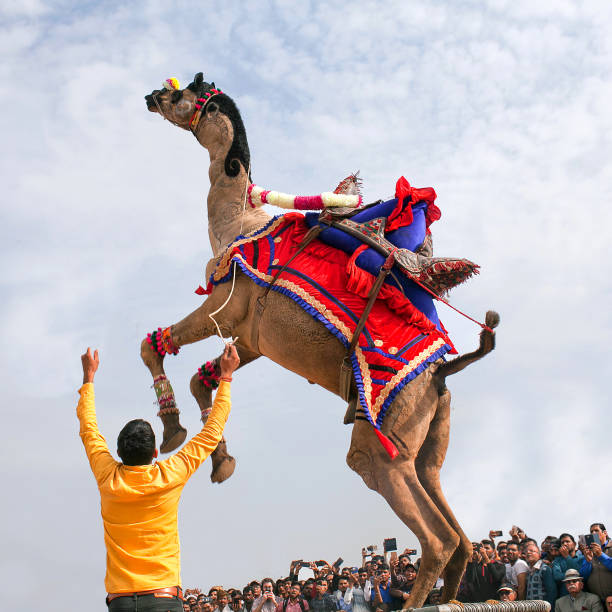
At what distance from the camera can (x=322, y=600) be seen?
930 cm

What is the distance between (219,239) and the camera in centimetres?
716

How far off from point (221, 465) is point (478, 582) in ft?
10.3

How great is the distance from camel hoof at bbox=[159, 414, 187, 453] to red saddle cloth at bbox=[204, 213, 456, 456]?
120 cm

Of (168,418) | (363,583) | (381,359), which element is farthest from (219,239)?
(363,583)

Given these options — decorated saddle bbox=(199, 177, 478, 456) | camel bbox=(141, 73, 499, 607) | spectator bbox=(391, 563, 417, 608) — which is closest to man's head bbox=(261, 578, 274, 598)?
spectator bbox=(391, 563, 417, 608)

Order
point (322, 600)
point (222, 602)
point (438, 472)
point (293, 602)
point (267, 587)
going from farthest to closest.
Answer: point (222, 602) → point (267, 587) → point (293, 602) → point (322, 600) → point (438, 472)

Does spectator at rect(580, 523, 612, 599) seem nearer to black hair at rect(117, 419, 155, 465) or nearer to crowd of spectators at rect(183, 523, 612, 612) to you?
crowd of spectators at rect(183, 523, 612, 612)

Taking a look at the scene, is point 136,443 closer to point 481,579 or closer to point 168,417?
point 168,417

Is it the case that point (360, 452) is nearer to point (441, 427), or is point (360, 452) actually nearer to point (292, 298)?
point (441, 427)

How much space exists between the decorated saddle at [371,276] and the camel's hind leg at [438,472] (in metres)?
0.47

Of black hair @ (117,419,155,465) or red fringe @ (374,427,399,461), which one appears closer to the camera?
black hair @ (117,419,155,465)

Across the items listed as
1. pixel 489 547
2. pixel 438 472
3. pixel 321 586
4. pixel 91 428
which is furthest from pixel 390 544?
pixel 91 428

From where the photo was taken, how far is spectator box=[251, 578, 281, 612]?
9500 millimetres

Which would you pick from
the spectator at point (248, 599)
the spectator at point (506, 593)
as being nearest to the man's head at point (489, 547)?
the spectator at point (506, 593)
